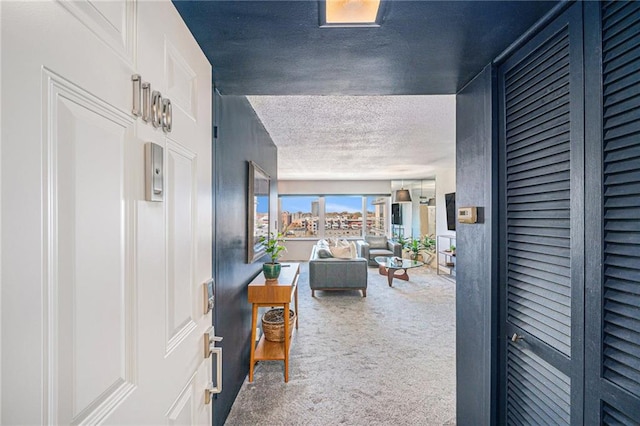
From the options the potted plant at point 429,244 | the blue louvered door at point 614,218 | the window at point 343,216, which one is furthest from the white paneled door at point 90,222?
the window at point 343,216

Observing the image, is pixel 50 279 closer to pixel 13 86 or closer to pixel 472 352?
pixel 13 86

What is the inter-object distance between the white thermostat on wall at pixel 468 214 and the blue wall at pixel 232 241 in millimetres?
1405

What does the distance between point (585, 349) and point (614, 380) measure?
3.9 inches

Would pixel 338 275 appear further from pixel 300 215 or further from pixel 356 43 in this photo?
pixel 356 43

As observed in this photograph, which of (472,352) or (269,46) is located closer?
(269,46)

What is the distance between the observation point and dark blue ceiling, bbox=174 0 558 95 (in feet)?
3.48

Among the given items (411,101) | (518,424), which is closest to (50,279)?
(518,424)

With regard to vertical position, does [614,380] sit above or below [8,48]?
below

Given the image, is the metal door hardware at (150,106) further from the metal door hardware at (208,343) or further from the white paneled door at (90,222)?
the metal door hardware at (208,343)

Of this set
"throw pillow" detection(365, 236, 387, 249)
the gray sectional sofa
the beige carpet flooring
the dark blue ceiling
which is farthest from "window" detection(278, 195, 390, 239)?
the dark blue ceiling

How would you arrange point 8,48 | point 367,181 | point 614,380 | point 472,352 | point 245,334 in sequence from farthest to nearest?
point 367,181 → point 245,334 → point 472,352 → point 614,380 → point 8,48

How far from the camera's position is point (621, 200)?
0.85 metres

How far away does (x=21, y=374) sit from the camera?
432 millimetres

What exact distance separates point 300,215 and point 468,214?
747cm
